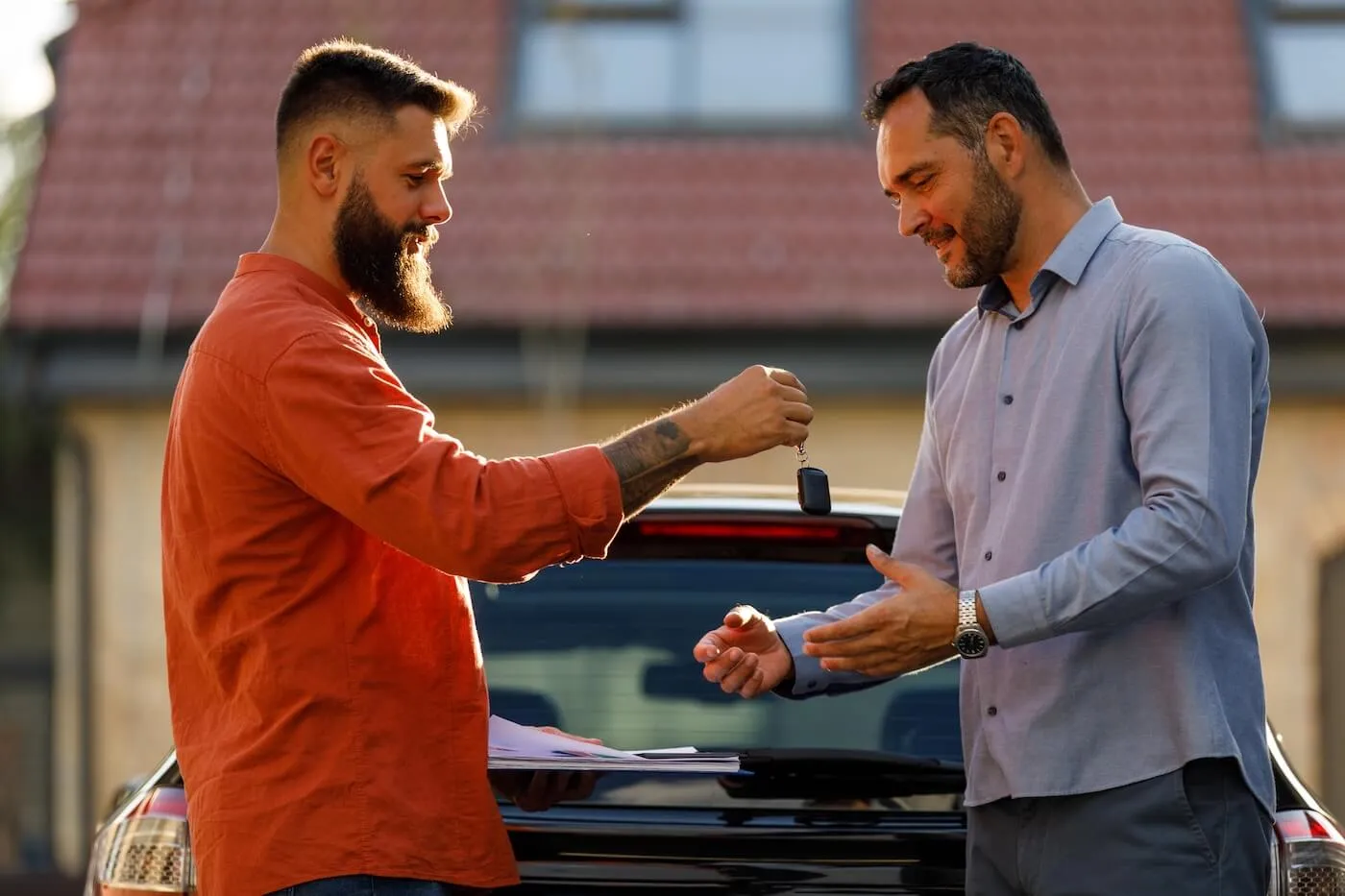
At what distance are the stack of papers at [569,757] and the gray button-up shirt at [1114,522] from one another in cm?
44

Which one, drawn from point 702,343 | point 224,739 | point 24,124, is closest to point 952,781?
point 224,739

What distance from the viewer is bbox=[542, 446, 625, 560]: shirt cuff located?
9.53 ft

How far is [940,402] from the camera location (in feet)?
11.3

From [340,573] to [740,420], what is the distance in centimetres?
65

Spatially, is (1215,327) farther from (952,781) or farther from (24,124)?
(24,124)

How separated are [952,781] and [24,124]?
56.9ft

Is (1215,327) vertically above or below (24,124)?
below

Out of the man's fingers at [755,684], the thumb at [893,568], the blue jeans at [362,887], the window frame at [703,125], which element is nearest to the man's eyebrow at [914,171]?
the thumb at [893,568]

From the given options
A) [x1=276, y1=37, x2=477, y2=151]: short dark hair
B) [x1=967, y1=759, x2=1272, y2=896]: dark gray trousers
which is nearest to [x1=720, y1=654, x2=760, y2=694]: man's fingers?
[x1=967, y1=759, x2=1272, y2=896]: dark gray trousers

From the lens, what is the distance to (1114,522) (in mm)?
3027

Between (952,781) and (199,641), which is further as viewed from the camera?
(952,781)

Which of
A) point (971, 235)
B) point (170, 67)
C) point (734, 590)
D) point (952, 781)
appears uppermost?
point (170, 67)

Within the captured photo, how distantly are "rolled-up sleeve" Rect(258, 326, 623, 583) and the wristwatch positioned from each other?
55cm

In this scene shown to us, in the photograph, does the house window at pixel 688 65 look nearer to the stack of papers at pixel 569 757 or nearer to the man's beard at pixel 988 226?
the man's beard at pixel 988 226
